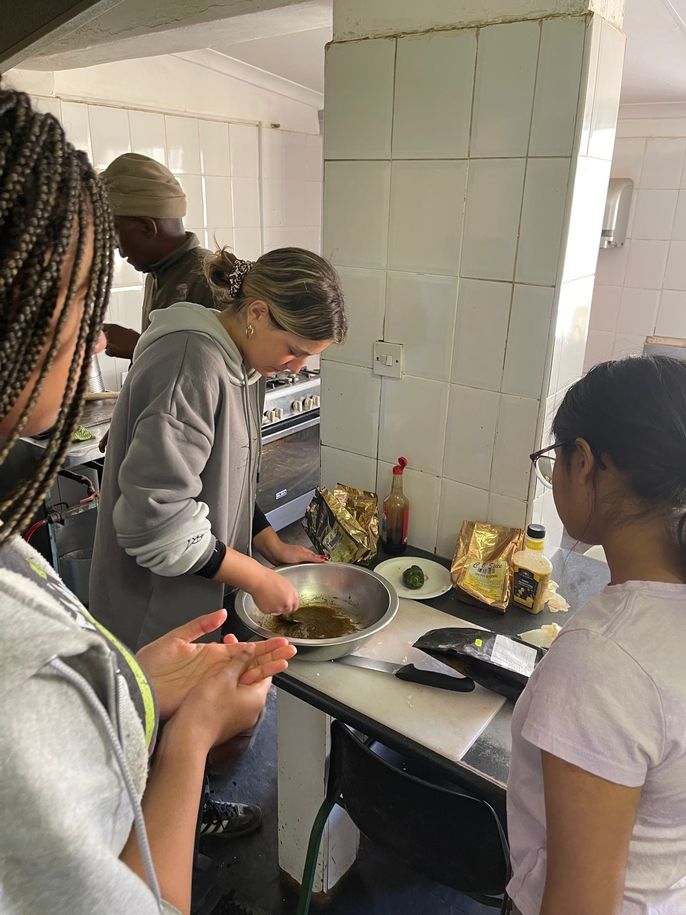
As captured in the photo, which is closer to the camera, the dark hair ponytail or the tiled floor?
the dark hair ponytail

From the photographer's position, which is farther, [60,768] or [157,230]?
[157,230]

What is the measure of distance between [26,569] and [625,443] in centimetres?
67

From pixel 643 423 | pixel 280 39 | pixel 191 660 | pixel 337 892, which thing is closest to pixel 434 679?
pixel 191 660

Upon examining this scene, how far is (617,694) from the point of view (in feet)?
2.31

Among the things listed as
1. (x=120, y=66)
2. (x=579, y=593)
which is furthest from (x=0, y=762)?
(x=120, y=66)

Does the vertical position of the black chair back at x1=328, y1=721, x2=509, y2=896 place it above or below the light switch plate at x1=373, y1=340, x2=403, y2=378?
below

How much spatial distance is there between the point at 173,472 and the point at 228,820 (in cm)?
115

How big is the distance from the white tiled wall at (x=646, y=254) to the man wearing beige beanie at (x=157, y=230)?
218cm

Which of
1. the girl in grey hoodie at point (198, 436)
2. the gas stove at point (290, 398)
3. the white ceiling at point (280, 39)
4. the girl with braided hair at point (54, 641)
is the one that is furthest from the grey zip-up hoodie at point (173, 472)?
the gas stove at point (290, 398)

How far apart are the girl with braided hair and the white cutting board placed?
540 millimetres

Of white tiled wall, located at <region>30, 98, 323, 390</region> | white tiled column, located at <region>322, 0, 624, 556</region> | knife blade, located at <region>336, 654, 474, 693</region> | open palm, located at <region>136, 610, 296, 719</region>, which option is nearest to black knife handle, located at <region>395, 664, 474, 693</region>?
knife blade, located at <region>336, 654, 474, 693</region>

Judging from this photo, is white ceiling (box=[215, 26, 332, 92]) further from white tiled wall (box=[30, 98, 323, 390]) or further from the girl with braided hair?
the girl with braided hair

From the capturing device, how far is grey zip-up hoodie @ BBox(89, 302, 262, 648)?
4.00ft

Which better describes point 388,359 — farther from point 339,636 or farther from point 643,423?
point 643,423
